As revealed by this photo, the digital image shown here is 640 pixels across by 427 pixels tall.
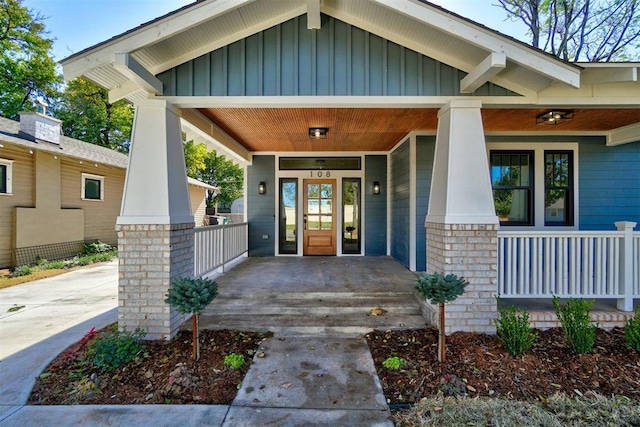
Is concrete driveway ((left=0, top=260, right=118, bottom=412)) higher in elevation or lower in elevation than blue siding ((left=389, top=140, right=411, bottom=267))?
lower

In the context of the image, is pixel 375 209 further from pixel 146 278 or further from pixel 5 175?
pixel 5 175

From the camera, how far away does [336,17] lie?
3.62 meters

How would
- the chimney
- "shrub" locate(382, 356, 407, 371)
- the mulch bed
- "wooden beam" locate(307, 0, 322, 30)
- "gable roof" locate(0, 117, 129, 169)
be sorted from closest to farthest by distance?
the mulch bed < "shrub" locate(382, 356, 407, 371) < "wooden beam" locate(307, 0, 322, 30) < "gable roof" locate(0, 117, 129, 169) < the chimney

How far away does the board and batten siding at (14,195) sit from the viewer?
25.1 feet

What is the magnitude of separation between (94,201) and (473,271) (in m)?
12.1

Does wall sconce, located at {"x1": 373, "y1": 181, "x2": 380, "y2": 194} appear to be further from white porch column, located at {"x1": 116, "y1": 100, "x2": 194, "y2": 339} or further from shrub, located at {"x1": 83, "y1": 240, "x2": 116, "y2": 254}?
shrub, located at {"x1": 83, "y1": 240, "x2": 116, "y2": 254}

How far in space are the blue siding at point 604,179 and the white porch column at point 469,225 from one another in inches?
97.2

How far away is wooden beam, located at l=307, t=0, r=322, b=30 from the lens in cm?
335

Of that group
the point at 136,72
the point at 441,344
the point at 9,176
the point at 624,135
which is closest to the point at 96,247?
the point at 9,176

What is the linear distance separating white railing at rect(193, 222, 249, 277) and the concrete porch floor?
1.21 feet

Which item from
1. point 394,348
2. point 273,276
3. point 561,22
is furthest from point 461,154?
point 561,22

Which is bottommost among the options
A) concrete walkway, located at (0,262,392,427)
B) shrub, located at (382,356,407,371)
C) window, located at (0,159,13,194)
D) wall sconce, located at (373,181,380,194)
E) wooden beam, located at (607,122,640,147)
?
concrete walkway, located at (0,262,392,427)

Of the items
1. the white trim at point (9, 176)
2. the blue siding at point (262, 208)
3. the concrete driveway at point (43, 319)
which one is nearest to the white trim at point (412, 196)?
the blue siding at point (262, 208)

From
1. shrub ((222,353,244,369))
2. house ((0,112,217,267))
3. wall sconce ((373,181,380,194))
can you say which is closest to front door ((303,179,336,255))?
wall sconce ((373,181,380,194))
